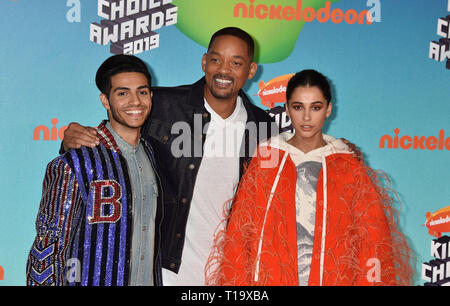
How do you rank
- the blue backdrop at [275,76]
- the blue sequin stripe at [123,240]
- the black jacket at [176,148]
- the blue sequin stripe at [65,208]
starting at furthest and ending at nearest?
the blue backdrop at [275,76]
the black jacket at [176,148]
the blue sequin stripe at [123,240]
the blue sequin stripe at [65,208]

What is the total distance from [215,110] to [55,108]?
1.23m

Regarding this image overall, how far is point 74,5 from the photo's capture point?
2.80 metres

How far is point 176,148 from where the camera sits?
6.94 ft

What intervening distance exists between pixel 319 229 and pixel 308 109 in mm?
505

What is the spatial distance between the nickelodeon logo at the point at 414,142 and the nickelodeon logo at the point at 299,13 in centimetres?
82

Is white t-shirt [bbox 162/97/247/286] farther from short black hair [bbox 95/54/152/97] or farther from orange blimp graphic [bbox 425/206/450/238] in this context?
orange blimp graphic [bbox 425/206/450/238]

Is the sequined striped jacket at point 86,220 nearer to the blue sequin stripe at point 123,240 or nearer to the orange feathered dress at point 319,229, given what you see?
the blue sequin stripe at point 123,240

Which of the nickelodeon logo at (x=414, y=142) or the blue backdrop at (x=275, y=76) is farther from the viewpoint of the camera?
the nickelodeon logo at (x=414, y=142)

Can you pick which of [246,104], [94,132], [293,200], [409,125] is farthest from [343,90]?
[94,132]

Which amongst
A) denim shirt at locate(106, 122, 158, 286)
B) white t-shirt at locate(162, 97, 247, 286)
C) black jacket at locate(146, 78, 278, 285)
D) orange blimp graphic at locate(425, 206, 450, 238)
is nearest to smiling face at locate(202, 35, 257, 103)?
black jacket at locate(146, 78, 278, 285)

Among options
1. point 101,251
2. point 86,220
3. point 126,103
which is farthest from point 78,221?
point 126,103

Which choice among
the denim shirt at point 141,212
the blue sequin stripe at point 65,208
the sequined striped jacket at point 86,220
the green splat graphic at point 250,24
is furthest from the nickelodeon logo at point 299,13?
the blue sequin stripe at point 65,208

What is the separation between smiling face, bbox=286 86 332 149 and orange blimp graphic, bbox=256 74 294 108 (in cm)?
103

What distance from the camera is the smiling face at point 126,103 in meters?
1.85
